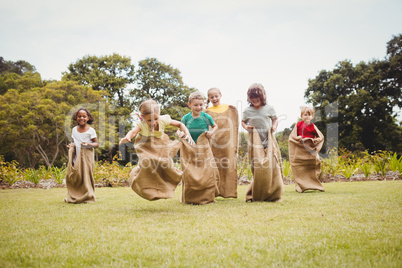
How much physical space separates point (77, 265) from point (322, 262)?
73.6 inches

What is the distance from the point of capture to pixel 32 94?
21422 millimetres

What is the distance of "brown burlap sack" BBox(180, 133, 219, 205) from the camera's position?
5219mm

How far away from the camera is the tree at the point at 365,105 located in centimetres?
2730

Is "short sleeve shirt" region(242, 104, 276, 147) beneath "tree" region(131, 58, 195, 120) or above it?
beneath

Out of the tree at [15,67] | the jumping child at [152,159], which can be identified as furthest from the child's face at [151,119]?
the tree at [15,67]

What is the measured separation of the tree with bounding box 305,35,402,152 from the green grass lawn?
83.9 feet

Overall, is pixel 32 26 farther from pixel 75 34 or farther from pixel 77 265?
pixel 77 265

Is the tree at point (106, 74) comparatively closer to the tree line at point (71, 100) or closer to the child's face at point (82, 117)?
the tree line at point (71, 100)

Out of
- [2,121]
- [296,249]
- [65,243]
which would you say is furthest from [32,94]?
[296,249]

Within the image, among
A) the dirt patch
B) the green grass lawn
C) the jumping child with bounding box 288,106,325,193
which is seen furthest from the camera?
the dirt patch

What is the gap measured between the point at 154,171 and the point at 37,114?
1966cm

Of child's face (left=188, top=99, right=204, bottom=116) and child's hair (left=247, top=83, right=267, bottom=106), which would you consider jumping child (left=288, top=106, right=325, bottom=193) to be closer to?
child's hair (left=247, top=83, right=267, bottom=106)

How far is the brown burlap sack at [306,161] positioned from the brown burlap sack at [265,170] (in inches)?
74.3

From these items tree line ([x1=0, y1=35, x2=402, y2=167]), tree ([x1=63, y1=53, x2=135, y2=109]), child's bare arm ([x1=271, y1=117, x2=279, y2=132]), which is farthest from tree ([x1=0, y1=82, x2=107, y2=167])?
child's bare arm ([x1=271, y1=117, x2=279, y2=132])
